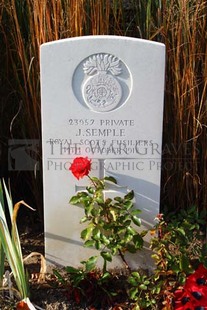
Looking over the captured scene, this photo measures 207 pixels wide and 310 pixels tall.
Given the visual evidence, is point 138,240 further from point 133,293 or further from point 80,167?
point 80,167

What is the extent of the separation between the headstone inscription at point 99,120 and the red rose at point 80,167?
10 centimetres

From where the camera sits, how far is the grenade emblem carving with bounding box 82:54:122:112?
6.02ft

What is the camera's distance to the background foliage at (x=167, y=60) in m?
2.13

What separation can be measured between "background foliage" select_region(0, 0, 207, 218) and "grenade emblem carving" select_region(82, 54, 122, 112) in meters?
0.37

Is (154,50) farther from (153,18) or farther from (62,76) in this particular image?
(153,18)

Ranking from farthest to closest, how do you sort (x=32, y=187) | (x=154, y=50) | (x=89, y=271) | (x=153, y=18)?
(x=32, y=187) < (x=153, y=18) < (x=89, y=271) < (x=154, y=50)

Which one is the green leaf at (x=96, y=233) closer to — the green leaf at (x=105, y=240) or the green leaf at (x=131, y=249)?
the green leaf at (x=105, y=240)

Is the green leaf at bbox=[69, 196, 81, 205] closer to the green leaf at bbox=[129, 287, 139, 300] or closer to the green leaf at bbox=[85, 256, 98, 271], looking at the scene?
the green leaf at bbox=[85, 256, 98, 271]

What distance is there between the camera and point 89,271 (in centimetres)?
196

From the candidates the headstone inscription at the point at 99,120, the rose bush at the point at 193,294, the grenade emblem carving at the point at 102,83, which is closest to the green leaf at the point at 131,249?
the headstone inscription at the point at 99,120

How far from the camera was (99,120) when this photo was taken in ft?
6.26

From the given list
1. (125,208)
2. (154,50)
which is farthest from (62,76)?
(125,208)

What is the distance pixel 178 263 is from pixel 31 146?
1.03 m

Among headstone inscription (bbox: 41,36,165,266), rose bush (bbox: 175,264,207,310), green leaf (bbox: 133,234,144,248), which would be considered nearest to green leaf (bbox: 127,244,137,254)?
green leaf (bbox: 133,234,144,248)
